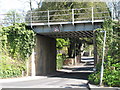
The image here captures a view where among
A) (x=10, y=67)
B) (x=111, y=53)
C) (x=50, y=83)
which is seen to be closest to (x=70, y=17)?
(x=111, y=53)

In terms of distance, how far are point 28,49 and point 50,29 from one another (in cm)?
303

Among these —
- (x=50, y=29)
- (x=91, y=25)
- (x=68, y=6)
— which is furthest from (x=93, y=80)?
(x=68, y=6)

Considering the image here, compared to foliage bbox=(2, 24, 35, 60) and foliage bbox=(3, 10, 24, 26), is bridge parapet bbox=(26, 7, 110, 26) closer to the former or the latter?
A: foliage bbox=(3, 10, 24, 26)

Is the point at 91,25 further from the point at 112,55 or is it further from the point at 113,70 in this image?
the point at 113,70

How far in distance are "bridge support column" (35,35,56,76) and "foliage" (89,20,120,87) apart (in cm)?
715

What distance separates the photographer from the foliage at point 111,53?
45.6 ft

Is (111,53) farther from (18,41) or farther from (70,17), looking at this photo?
(18,41)

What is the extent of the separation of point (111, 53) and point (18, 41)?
30.7 feet

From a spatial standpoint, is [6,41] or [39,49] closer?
[6,41]

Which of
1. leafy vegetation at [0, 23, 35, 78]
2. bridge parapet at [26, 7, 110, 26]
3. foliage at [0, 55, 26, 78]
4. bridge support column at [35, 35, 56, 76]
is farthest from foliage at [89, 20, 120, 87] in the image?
foliage at [0, 55, 26, 78]

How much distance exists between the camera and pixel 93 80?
14383mm

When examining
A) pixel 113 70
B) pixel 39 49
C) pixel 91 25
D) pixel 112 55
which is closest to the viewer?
pixel 113 70

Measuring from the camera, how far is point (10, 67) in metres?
19.5

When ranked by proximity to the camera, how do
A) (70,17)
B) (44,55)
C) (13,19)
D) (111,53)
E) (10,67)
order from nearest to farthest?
(111,53) < (10,67) < (13,19) < (44,55) < (70,17)
